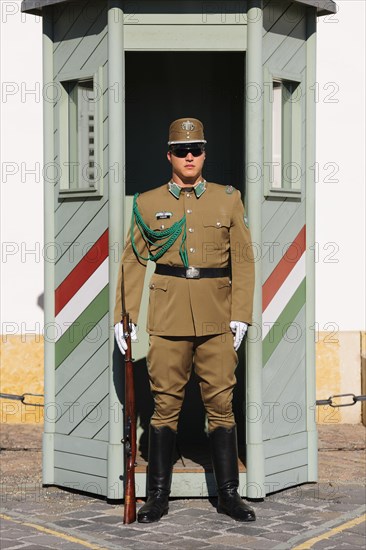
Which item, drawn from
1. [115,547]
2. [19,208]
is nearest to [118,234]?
[115,547]

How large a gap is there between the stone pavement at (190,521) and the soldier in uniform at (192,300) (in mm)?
269

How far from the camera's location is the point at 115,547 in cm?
638

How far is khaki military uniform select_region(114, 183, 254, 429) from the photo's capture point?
7.19 metres

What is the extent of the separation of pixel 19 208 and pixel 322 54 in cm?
268

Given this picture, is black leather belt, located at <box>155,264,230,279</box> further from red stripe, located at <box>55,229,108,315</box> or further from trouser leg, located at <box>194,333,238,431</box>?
red stripe, located at <box>55,229,108,315</box>

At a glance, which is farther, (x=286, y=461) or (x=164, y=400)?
(x=286, y=461)

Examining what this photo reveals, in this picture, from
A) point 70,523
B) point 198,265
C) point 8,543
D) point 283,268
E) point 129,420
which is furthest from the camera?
point 283,268

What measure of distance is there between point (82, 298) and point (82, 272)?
0.16 meters

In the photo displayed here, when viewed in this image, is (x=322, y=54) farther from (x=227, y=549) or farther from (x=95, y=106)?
(x=227, y=549)

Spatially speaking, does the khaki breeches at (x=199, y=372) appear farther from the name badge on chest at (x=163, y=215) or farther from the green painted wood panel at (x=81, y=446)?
the name badge on chest at (x=163, y=215)

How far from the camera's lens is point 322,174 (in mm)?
10180

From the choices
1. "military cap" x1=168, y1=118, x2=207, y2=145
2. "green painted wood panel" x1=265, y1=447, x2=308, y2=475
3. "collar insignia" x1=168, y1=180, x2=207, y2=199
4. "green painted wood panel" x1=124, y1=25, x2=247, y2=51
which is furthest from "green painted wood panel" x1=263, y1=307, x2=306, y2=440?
"green painted wood panel" x1=124, y1=25, x2=247, y2=51

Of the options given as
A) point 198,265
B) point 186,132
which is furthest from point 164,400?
point 186,132

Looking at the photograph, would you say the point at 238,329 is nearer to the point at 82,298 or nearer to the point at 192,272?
the point at 192,272
